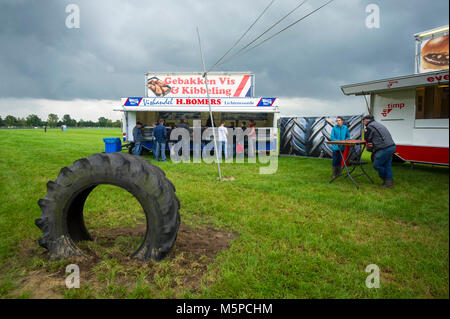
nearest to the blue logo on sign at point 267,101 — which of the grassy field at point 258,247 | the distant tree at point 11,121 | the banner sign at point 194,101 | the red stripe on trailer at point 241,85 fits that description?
the banner sign at point 194,101

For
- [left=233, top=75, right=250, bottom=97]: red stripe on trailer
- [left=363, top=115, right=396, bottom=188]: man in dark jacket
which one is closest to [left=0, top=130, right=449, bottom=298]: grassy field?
[left=363, top=115, right=396, bottom=188]: man in dark jacket

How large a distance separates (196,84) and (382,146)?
12579 mm

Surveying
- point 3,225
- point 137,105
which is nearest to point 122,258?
point 3,225

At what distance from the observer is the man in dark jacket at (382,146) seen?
21.0ft

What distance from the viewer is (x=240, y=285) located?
2.63m

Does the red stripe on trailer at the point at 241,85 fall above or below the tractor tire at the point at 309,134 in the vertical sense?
above

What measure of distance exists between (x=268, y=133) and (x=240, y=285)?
480 inches

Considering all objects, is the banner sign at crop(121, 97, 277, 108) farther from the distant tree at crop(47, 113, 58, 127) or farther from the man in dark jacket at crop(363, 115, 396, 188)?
the distant tree at crop(47, 113, 58, 127)

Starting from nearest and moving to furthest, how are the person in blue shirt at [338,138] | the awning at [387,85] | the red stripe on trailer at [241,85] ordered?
the awning at [387,85] → the person in blue shirt at [338,138] → the red stripe on trailer at [241,85]

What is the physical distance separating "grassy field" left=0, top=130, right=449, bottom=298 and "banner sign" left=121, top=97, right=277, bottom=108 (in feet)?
27.1

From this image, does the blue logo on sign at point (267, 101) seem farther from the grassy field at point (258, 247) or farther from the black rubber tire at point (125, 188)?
the black rubber tire at point (125, 188)

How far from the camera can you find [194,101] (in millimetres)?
13688

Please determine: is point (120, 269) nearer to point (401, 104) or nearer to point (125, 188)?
point (125, 188)

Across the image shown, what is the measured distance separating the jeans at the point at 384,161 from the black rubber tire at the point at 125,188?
18.5 feet
